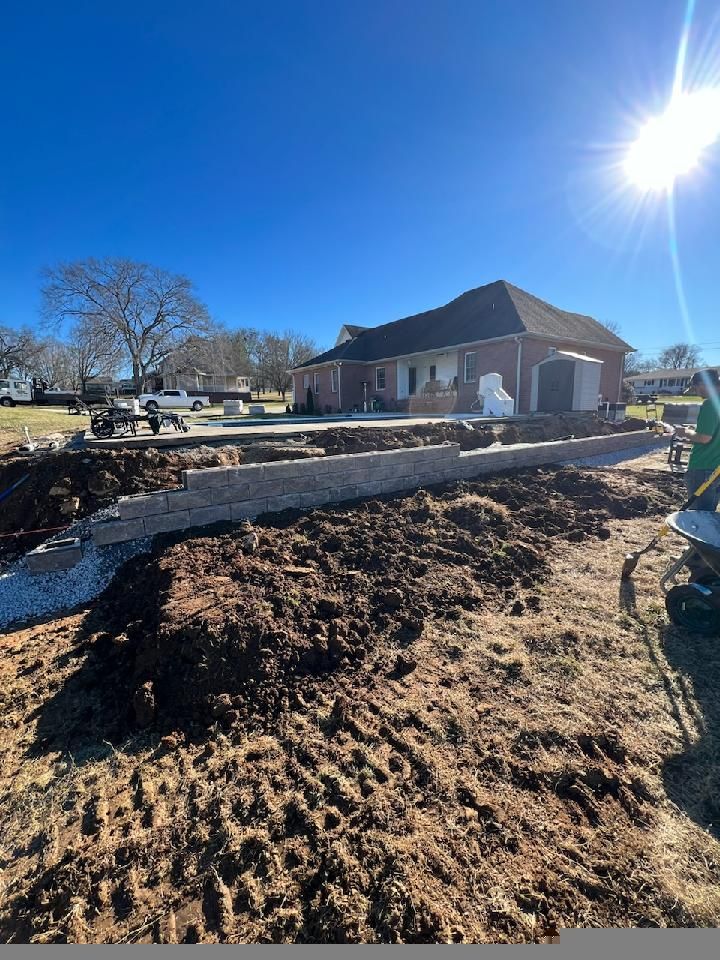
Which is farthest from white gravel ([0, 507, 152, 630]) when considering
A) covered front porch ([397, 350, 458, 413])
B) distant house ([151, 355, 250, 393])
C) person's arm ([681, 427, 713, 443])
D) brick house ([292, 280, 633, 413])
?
distant house ([151, 355, 250, 393])

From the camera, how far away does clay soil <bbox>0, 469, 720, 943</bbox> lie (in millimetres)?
1445

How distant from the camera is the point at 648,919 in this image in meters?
1.37

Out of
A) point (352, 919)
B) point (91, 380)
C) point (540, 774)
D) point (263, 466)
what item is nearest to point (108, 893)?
point (352, 919)

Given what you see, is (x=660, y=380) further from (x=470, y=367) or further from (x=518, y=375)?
(x=518, y=375)

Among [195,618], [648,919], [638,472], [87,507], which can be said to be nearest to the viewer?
[648,919]

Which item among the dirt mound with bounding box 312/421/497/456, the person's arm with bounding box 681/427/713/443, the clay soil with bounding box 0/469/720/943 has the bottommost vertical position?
the clay soil with bounding box 0/469/720/943

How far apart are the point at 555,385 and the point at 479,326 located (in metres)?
3.89

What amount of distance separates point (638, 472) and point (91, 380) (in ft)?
213

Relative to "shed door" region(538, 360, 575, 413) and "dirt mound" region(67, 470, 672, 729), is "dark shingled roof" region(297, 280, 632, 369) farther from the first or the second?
"dirt mound" region(67, 470, 672, 729)

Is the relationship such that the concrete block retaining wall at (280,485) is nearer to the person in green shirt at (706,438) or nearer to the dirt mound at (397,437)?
the dirt mound at (397,437)

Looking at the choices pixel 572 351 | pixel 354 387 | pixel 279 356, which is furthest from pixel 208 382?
pixel 572 351

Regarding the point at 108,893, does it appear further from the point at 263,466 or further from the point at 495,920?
the point at 263,466

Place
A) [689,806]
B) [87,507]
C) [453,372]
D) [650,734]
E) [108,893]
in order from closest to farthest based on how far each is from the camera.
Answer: [108,893] < [689,806] < [650,734] < [87,507] < [453,372]

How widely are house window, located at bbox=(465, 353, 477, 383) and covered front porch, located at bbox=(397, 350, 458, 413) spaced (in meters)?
0.57
